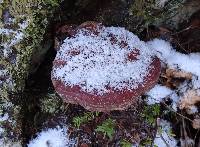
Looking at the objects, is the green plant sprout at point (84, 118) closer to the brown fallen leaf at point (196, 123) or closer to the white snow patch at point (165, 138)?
the white snow patch at point (165, 138)

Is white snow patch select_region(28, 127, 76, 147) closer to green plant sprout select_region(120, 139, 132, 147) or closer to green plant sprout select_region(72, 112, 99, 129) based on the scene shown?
green plant sprout select_region(72, 112, 99, 129)

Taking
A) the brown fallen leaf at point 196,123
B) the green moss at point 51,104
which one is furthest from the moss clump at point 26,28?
the brown fallen leaf at point 196,123

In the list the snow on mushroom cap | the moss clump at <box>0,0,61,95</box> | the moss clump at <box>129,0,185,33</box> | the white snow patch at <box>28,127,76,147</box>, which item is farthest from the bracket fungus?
the white snow patch at <box>28,127,76,147</box>

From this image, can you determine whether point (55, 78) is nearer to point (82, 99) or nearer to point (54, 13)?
point (82, 99)

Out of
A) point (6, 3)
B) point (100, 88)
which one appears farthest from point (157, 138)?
point (6, 3)

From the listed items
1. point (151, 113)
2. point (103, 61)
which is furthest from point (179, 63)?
point (103, 61)

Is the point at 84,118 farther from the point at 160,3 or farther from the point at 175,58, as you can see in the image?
the point at 160,3
